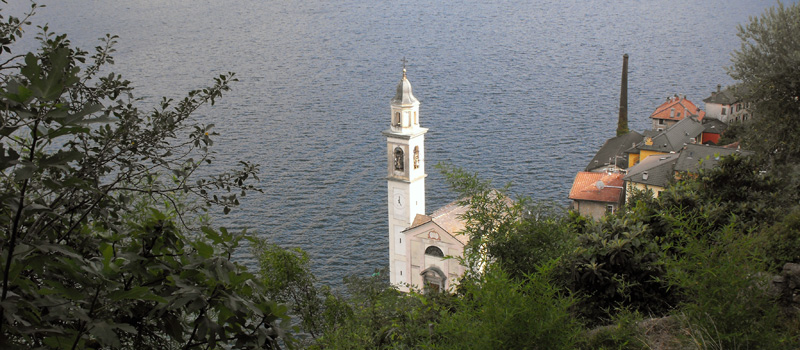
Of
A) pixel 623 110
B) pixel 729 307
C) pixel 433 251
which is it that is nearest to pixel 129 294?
pixel 729 307

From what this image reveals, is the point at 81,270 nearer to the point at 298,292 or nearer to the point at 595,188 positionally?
the point at 298,292

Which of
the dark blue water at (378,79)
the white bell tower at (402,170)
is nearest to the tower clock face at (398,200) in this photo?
the white bell tower at (402,170)

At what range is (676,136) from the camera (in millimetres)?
55469

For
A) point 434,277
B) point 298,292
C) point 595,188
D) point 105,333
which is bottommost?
point 434,277

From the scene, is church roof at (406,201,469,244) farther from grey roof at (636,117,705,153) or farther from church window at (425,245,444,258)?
grey roof at (636,117,705,153)

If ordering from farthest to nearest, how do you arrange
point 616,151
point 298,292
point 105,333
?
1. point 616,151
2. point 298,292
3. point 105,333

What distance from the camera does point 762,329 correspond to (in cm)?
730

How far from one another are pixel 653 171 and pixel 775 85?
24397 millimetres

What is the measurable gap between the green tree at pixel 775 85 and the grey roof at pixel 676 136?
34103mm

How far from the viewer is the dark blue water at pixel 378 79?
155 feet

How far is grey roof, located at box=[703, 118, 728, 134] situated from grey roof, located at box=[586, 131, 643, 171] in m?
5.64

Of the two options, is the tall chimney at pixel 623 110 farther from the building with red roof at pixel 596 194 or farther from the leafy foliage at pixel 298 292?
the leafy foliage at pixel 298 292

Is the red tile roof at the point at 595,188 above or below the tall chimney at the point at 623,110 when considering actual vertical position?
below

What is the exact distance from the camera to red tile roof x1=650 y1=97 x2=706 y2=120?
Result: 59.8m
